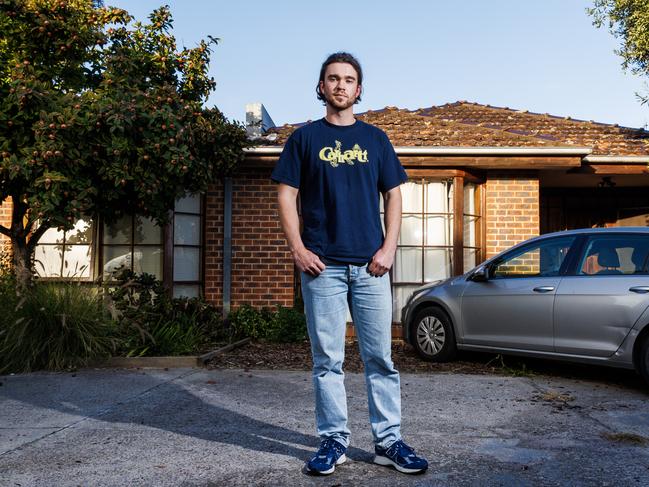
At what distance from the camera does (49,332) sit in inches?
283

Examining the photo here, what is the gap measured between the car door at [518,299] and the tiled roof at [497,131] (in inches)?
111

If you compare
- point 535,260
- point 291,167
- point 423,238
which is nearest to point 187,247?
point 423,238

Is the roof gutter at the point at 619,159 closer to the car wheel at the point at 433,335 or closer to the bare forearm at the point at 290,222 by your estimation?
the car wheel at the point at 433,335

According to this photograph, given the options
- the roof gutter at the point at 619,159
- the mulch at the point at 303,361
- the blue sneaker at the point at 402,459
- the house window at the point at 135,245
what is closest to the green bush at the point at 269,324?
the mulch at the point at 303,361

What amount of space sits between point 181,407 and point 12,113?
3.86 metres

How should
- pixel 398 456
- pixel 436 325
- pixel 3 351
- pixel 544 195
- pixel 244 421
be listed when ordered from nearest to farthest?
pixel 398 456
pixel 244 421
pixel 3 351
pixel 436 325
pixel 544 195

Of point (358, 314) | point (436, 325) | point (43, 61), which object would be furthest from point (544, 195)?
point (358, 314)

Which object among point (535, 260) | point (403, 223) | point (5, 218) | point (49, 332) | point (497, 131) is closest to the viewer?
point (49, 332)

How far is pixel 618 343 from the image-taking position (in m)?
6.04

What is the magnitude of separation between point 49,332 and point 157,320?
1.59m

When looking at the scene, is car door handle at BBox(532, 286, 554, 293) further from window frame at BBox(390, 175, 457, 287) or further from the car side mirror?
window frame at BBox(390, 175, 457, 287)

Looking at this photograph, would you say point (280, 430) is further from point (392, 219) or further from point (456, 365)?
point (456, 365)

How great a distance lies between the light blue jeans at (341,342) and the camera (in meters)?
3.50

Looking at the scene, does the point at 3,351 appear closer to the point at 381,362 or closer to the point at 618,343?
the point at 381,362
